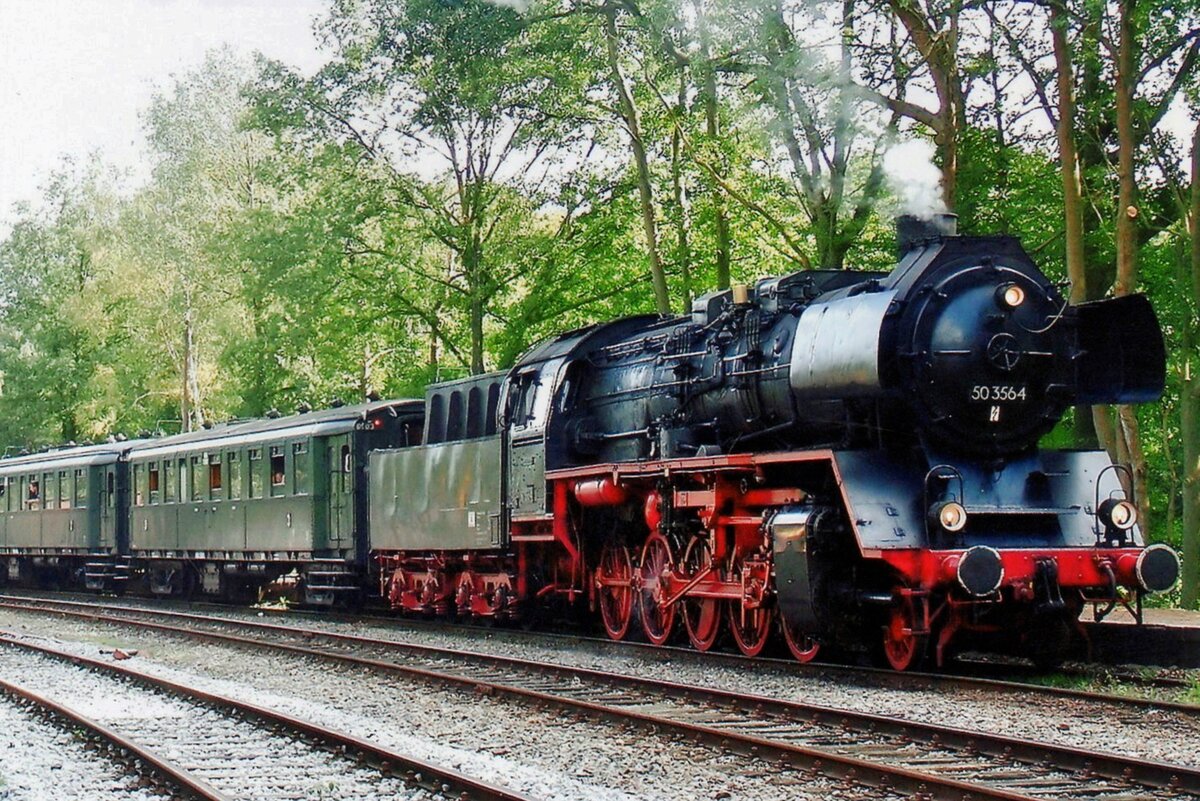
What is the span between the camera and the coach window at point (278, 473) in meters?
23.2

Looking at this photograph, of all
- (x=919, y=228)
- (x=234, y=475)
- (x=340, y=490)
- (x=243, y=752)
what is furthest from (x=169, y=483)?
(x=243, y=752)

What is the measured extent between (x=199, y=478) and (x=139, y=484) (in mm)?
3504

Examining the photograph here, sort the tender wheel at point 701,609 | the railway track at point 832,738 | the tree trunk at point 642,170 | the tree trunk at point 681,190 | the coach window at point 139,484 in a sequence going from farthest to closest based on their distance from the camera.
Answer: the coach window at point 139,484, the tree trunk at point 642,170, the tree trunk at point 681,190, the tender wheel at point 701,609, the railway track at point 832,738

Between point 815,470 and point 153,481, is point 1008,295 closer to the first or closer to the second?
point 815,470

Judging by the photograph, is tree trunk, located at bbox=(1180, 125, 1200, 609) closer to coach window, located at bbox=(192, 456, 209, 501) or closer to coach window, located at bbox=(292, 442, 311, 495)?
coach window, located at bbox=(292, 442, 311, 495)

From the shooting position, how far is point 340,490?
2192 cm

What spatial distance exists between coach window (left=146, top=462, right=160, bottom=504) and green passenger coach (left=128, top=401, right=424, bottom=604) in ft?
0.06

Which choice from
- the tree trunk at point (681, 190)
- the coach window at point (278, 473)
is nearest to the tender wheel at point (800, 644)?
the coach window at point (278, 473)

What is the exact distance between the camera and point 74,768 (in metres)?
8.60

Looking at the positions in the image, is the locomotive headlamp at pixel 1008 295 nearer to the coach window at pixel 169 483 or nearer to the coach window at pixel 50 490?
the coach window at pixel 169 483

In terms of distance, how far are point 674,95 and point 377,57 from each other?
6654 millimetres

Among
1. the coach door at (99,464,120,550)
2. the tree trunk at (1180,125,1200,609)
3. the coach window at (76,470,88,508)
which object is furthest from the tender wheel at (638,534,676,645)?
the coach window at (76,470,88,508)

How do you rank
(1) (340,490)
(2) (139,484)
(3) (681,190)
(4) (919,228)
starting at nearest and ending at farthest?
(4) (919,228), (1) (340,490), (3) (681,190), (2) (139,484)

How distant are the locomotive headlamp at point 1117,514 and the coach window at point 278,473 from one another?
570 inches
